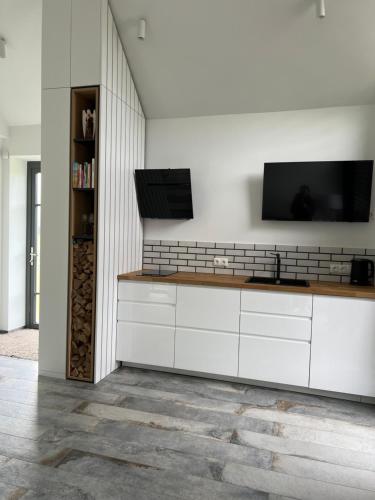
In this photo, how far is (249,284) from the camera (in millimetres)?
3148

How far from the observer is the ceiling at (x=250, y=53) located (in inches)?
114


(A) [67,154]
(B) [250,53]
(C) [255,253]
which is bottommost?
(C) [255,253]

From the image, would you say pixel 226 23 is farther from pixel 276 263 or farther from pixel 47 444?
pixel 47 444

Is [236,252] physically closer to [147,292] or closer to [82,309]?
[147,292]

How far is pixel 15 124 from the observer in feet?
14.7

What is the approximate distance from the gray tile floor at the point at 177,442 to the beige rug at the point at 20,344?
0.55 meters

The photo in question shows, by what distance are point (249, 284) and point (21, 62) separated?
9.90ft

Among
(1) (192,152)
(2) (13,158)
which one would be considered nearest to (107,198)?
(1) (192,152)

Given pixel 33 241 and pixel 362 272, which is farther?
pixel 33 241

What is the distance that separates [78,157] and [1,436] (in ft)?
6.89

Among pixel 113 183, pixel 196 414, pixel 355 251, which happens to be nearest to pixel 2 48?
pixel 113 183

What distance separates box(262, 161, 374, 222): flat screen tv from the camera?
10.8 feet

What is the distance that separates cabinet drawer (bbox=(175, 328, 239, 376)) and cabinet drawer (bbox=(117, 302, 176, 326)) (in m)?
0.15

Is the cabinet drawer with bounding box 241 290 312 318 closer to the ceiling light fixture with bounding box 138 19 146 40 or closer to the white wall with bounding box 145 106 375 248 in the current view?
the white wall with bounding box 145 106 375 248
